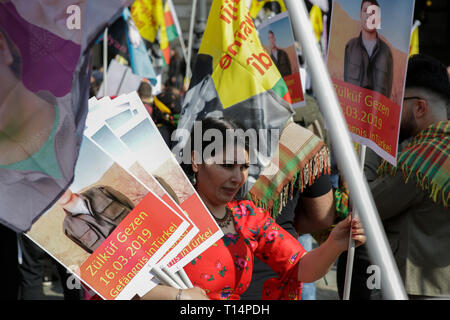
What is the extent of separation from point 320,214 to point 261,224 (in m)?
0.92

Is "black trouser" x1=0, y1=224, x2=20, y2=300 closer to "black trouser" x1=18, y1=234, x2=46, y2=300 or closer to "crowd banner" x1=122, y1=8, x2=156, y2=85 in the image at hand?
"black trouser" x1=18, y1=234, x2=46, y2=300

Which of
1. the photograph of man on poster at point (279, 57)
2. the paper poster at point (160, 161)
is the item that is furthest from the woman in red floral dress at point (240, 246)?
the photograph of man on poster at point (279, 57)

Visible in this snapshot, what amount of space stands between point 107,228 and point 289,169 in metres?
1.37

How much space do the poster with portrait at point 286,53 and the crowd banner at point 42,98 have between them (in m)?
2.34

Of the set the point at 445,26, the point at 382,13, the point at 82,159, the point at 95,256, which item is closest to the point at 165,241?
the point at 95,256

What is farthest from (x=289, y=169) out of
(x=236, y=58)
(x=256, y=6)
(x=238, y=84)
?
(x=256, y=6)

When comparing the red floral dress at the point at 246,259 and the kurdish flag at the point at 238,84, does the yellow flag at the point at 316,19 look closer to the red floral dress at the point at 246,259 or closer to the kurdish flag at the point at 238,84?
the kurdish flag at the point at 238,84

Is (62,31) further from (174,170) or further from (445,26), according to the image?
(445,26)

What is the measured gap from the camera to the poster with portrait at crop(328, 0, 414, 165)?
97.9 inches

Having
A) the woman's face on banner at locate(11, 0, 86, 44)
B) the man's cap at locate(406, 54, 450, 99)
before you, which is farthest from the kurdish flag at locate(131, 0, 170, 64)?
the woman's face on banner at locate(11, 0, 86, 44)

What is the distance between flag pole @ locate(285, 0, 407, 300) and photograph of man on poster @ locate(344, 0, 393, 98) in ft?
2.84

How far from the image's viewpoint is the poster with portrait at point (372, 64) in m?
2.49

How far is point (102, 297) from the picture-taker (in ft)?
7.47

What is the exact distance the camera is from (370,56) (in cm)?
260
